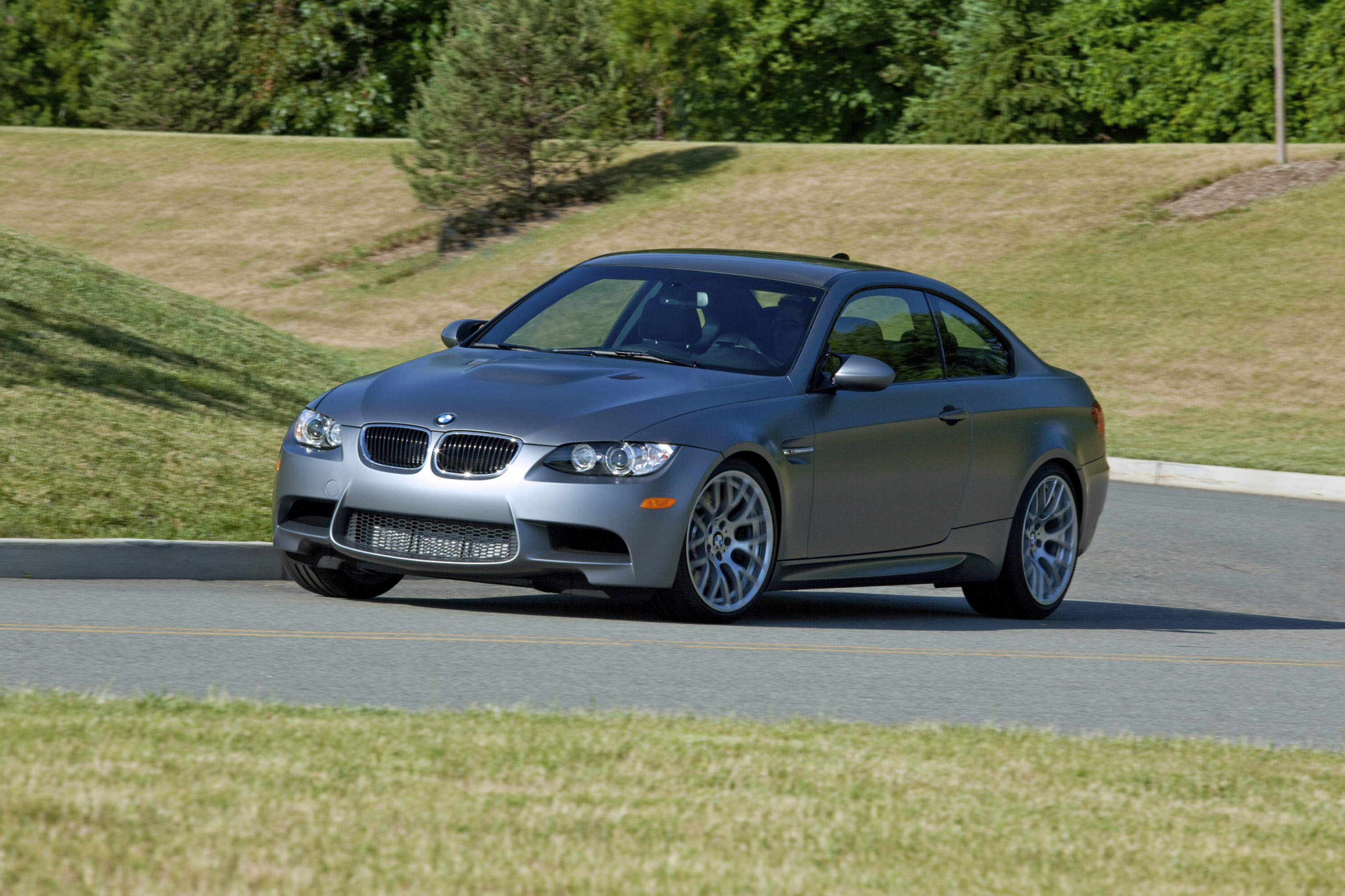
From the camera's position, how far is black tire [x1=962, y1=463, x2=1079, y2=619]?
31.0ft

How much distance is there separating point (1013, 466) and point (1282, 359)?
17.0 m

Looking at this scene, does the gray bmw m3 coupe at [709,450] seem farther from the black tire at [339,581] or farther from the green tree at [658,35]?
the green tree at [658,35]

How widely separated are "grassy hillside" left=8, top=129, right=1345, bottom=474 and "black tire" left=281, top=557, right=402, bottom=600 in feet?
39.5

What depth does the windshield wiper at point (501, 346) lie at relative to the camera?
8.77 m

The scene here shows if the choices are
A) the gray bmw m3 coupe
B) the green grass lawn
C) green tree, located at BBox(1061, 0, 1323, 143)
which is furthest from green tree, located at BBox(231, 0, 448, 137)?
the green grass lawn

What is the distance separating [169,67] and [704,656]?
1969 inches

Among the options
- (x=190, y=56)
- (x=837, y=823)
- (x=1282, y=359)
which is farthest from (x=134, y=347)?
(x=190, y=56)

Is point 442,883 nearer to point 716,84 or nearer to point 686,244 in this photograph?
point 686,244

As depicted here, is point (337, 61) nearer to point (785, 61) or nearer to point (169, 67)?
point (169, 67)

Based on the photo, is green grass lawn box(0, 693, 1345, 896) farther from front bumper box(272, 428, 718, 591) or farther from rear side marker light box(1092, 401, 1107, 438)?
rear side marker light box(1092, 401, 1107, 438)

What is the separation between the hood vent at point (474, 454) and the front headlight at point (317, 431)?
0.58 m

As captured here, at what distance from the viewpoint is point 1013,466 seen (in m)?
9.40

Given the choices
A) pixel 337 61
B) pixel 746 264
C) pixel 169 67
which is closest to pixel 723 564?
pixel 746 264


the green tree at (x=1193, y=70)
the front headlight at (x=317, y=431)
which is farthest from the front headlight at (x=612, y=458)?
the green tree at (x=1193, y=70)
